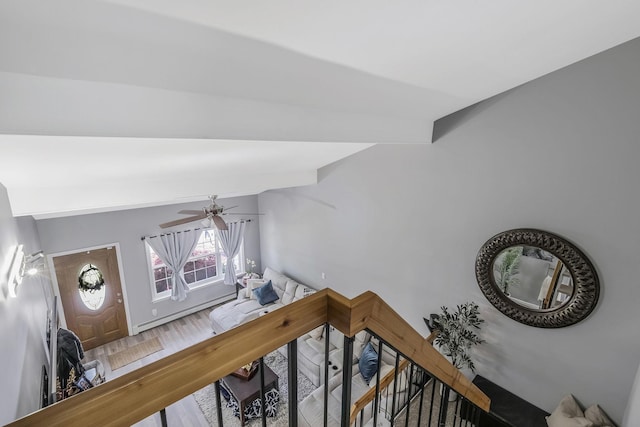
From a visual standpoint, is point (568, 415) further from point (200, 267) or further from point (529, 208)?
point (200, 267)

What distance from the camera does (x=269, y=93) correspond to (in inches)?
64.4

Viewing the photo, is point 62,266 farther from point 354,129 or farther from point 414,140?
point 414,140

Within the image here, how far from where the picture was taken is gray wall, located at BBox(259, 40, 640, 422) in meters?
2.29

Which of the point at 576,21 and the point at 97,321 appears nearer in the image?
the point at 576,21

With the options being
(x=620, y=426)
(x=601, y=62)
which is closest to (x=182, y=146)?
(x=601, y=62)

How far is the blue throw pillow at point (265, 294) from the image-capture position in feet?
18.5

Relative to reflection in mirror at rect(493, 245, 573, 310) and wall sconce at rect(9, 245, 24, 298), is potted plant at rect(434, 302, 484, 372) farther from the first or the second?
wall sconce at rect(9, 245, 24, 298)

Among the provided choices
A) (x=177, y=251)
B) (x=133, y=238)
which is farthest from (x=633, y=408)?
(x=133, y=238)

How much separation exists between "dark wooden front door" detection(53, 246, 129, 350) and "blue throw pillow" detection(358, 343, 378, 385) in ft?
14.8

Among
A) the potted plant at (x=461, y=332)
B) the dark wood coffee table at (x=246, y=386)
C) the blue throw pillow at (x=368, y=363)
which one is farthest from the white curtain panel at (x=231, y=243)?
the potted plant at (x=461, y=332)

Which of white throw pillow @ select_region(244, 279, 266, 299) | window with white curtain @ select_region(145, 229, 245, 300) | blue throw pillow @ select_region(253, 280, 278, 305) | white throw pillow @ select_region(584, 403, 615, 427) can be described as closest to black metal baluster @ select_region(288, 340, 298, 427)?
white throw pillow @ select_region(584, 403, 615, 427)

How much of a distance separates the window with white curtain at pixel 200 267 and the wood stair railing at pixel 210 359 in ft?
19.1

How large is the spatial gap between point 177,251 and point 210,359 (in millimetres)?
5858

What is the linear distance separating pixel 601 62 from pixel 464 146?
3.70 ft
